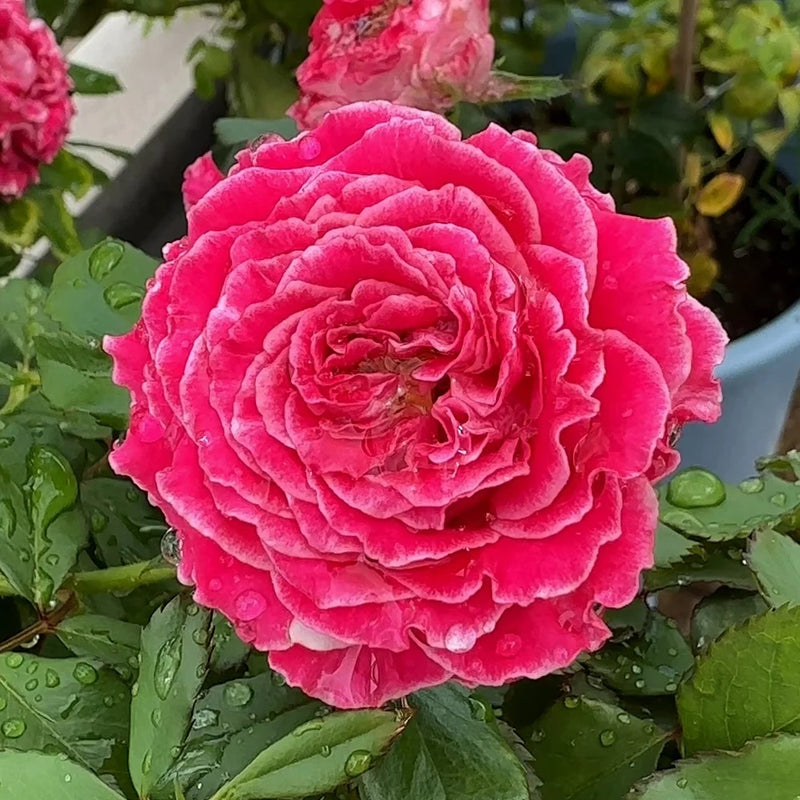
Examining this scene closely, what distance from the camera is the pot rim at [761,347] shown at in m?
0.63

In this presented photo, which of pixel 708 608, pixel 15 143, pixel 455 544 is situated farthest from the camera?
pixel 15 143

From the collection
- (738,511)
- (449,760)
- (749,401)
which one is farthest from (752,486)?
(749,401)

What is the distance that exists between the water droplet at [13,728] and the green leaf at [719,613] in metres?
0.20

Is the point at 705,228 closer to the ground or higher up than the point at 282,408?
closer to the ground

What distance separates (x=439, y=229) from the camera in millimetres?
229

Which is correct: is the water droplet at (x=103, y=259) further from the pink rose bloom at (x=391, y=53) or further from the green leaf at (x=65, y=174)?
the green leaf at (x=65, y=174)

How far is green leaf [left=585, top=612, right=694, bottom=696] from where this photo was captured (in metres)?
0.32

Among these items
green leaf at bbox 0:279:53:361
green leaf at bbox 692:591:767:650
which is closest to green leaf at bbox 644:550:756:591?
green leaf at bbox 692:591:767:650

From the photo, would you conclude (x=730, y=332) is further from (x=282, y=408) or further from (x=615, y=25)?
(x=282, y=408)

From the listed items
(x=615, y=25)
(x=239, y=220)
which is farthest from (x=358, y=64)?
(x=615, y=25)

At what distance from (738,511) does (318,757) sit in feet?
0.48

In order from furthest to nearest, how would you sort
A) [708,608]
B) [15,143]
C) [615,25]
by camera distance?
[615,25] → [15,143] → [708,608]

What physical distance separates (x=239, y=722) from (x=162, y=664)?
0.03m

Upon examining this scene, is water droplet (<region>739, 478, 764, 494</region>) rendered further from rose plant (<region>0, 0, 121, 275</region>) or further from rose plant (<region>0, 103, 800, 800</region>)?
rose plant (<region>0, 0, 121, 275</region>)
